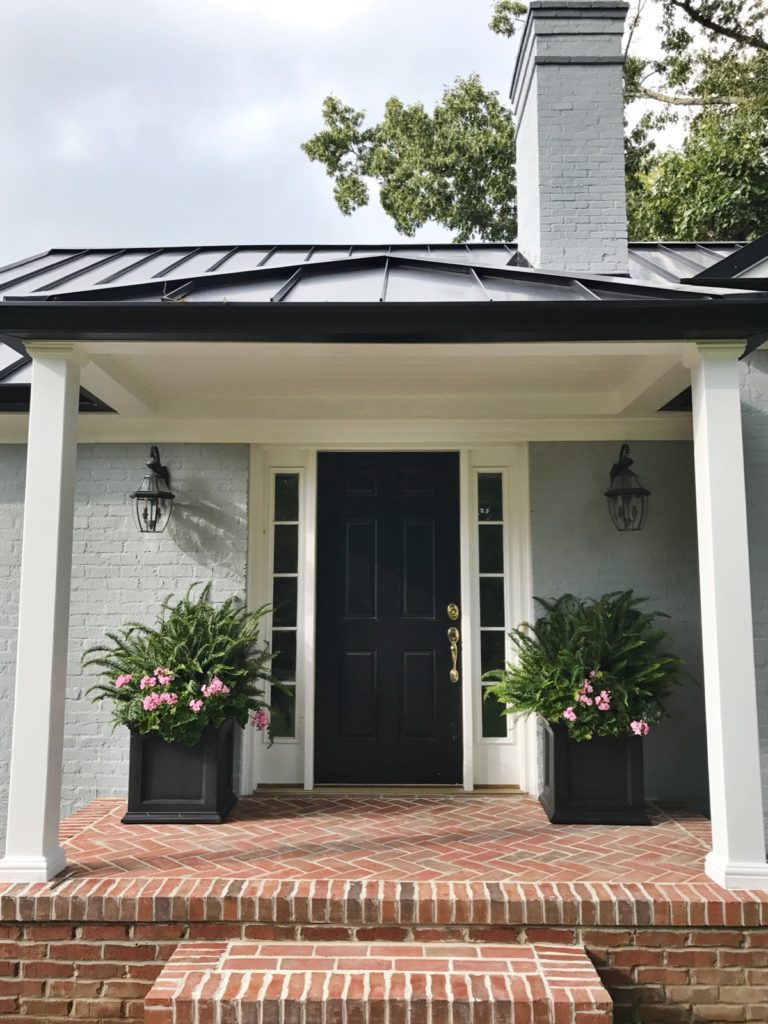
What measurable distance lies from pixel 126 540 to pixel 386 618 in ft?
5.45

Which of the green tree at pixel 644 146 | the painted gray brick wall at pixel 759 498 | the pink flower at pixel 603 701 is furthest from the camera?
the green tree at pixel 644 146

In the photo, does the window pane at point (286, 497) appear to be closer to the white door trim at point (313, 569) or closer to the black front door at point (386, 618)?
the white door trim at point (313, 569)

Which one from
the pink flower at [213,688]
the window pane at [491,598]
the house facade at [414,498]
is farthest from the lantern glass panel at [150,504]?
the window pane at [491,598]

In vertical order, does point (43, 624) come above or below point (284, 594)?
below

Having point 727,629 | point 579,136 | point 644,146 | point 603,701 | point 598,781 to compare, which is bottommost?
point 598,781

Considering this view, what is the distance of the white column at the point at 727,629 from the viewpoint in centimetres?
296

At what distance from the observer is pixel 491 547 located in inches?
183

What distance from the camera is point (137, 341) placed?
3.21 m

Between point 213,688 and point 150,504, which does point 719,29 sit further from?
point 213,688

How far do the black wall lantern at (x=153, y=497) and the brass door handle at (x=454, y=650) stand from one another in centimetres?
188

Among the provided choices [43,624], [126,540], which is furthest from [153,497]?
[43,624]

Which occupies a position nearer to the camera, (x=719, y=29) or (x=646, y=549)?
(x=646, y=549)

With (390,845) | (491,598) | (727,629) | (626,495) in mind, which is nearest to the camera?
(727,629)

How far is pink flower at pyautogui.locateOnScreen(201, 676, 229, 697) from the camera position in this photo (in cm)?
377
